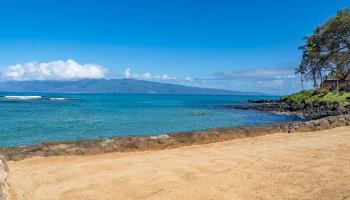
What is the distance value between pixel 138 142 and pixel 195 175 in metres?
5.91

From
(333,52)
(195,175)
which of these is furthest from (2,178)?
(333,52)

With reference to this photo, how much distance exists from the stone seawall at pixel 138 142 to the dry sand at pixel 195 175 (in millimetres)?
749

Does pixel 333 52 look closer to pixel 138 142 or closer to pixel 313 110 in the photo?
pixel 313 110

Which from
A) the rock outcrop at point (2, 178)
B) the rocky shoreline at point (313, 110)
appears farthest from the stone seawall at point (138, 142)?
the rocky shoreline at point (313, 110)

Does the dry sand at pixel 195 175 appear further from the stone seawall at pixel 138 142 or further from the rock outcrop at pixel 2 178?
the stone seawall at pixel 138 142

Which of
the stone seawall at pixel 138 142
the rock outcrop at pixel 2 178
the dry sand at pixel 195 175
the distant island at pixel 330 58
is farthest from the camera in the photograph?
the distant island at pixel 330 58

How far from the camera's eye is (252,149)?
13.4 metres

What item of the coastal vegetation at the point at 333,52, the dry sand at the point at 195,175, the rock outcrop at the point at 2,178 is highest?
the coastal vegetation at the point at 333,52

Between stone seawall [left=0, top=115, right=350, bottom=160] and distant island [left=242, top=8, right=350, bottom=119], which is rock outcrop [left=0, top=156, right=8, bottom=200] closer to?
stone seawall [left=0, top=115, right=350, bottom=160]

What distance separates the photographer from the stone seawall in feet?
44.9

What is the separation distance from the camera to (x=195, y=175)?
32.3ft

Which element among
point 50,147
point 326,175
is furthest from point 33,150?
point 326,175

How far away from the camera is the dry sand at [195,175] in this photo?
27.8 ft

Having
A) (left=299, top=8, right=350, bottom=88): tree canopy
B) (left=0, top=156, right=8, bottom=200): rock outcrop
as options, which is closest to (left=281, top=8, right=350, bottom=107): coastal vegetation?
(left=299, top=8, right=350, bottom=88): tree canopy
